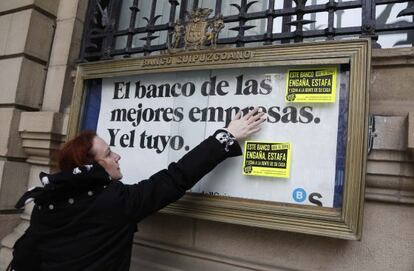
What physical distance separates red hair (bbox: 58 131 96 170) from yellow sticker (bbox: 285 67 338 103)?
4.30 feet

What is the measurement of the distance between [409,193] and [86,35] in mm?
3189

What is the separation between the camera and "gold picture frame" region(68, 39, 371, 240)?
2.09 metres

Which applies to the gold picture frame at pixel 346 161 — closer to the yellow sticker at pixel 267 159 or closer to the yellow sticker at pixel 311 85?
the yellow sticker at pixel 311 85

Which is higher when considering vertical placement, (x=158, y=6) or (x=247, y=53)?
(x=158, y=6)

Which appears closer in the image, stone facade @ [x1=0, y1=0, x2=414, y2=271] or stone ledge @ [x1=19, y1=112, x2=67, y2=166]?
stone facade @ [x1=0, y1=0, x2=414, y2=271]

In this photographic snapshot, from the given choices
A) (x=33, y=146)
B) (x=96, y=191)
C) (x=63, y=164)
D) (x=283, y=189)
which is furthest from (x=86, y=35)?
(x=283, y=189)

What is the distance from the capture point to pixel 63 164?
7.91ft

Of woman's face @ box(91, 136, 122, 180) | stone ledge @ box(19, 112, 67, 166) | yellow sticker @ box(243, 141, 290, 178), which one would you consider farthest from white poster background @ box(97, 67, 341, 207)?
stone ledge @ box(19, 112, 67, 166)

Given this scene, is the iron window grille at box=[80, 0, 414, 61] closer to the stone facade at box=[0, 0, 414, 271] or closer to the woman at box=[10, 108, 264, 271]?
the stone facade at box=[0, 0, 414, 271]

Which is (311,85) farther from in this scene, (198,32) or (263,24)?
(263,24)

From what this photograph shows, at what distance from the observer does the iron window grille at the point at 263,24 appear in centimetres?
249

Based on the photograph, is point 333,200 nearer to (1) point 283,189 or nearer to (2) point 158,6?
(1) point 283,189

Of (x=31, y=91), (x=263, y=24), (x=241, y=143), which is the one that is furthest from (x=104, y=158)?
(x=263, y=24)

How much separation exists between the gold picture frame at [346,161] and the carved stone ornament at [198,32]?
139 millimetres
